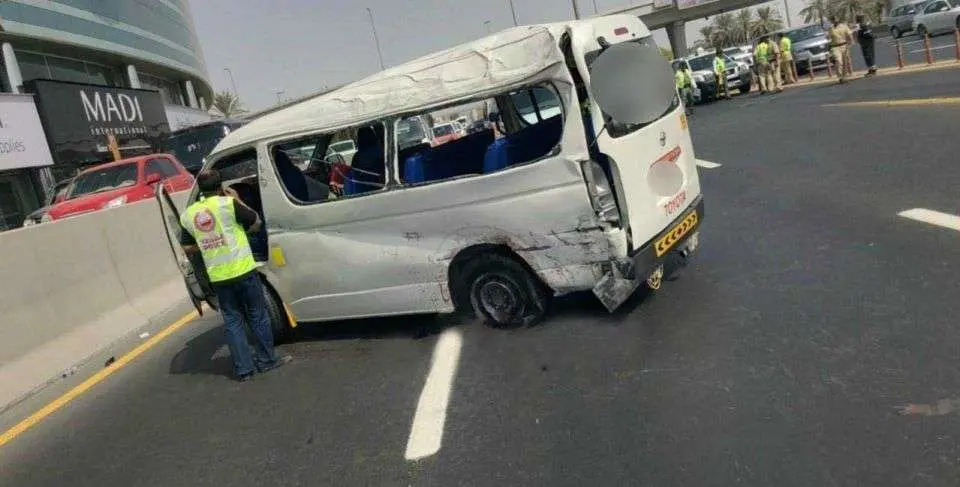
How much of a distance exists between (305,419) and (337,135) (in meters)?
2.28

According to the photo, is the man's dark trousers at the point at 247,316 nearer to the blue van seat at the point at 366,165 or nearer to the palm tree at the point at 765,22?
the blue van seat at the point at 366,165

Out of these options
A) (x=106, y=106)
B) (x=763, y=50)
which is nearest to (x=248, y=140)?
(x=763, y=50)

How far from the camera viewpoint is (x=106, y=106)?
28.3 m

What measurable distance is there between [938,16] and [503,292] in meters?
34.4

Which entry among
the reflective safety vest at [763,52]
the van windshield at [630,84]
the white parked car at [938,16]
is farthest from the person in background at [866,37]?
the van windshield at [630,84]

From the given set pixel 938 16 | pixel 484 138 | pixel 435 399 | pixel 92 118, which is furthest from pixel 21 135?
pixel 938 16

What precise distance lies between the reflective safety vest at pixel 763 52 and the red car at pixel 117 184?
16.6m

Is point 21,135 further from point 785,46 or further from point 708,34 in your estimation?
point 708,34

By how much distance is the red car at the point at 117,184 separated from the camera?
47.3 ft

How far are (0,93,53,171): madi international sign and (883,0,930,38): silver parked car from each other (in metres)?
34.6

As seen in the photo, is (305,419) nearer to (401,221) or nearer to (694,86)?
(401,221)

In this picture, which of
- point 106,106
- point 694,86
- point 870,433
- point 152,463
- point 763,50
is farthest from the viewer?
point 106,106

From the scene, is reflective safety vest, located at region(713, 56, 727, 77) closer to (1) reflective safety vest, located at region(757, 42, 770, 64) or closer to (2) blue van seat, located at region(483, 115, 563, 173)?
(1) reflective safety vest, located at region(757, 42, 770, 64)

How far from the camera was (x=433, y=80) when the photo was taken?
555cm
